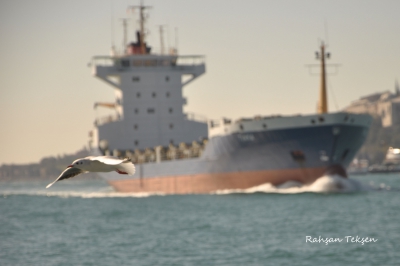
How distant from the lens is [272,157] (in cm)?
4797

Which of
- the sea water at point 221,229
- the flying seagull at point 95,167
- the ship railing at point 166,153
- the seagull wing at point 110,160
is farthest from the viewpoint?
the ship railing at point 166,153

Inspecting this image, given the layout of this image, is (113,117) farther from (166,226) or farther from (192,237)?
(192,237)

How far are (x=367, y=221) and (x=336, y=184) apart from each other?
30.0 ft

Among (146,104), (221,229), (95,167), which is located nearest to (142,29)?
(146,104)

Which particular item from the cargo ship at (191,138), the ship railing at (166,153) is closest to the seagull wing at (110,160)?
the cargo ship at (191,138)

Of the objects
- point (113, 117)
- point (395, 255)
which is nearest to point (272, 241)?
point (395, 255)

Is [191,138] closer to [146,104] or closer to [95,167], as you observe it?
[146,104]

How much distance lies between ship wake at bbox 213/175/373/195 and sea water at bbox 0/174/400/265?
0.21 feet

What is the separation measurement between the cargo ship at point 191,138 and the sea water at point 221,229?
1063 mm

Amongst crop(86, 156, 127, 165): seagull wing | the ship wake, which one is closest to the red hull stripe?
the ship wake

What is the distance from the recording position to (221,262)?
27.6m

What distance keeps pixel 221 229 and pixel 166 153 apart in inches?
793

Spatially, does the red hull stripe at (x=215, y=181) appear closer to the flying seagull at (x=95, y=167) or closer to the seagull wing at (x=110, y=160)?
the flying seagull at (x=95, y=167)

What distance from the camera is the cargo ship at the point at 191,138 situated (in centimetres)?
4706
